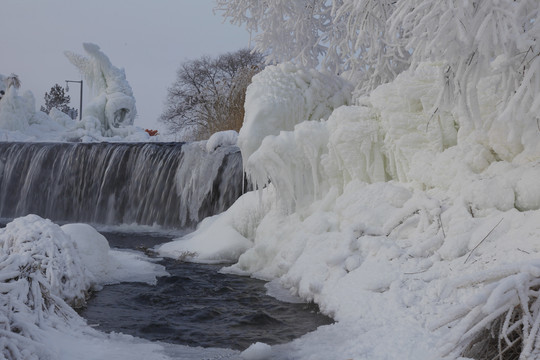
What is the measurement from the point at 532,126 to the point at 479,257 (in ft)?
3.82

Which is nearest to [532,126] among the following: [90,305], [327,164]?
[327,164]

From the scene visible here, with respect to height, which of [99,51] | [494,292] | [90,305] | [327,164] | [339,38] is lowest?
[90,305]

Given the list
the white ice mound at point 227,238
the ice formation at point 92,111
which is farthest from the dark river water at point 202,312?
the ice formation at point 92,111

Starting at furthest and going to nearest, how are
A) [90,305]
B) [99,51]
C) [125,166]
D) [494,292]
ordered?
[99,51] < [125,166] < [90,305] < [494,292]

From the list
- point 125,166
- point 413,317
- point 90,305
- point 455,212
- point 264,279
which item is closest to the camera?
point 413,317

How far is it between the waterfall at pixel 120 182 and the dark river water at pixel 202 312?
601 cm

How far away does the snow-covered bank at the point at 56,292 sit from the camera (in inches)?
129

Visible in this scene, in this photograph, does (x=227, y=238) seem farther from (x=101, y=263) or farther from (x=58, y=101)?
(x=58, y=101)

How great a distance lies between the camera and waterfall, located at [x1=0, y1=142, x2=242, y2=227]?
13039 mm

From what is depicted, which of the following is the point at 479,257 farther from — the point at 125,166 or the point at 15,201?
the point at 15,201

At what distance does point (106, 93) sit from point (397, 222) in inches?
1001

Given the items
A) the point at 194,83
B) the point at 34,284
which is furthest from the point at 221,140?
the point at 194,83

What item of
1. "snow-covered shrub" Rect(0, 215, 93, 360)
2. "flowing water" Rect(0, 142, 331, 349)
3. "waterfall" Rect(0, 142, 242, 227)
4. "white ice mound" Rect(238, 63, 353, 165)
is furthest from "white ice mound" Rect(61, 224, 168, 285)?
"waterfall" Rect(0, 142, 242, 227)

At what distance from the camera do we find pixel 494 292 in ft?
9.50
